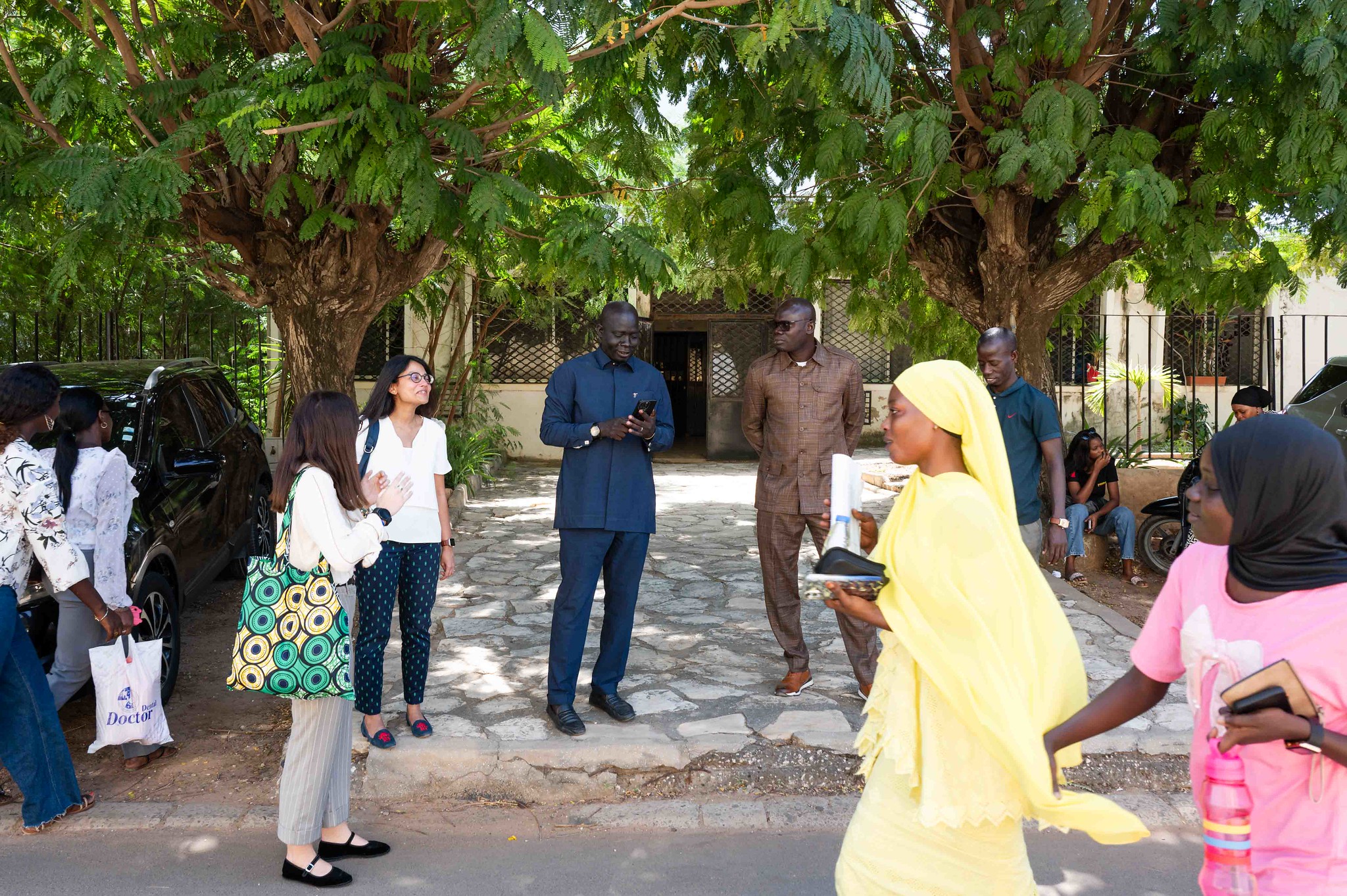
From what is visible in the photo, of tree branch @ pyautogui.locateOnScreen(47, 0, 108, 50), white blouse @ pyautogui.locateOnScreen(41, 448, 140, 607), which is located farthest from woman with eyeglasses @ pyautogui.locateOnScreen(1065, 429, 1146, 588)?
tree branch @ pyautogui.locateOnScreen(47, 0, 108, 50)

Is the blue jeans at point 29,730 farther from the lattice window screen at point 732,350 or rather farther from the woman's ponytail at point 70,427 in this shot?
the lattice window screen at point 732,350

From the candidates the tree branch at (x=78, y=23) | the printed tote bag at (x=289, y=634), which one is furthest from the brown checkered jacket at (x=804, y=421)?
the tree branch at (x=78, y=23)

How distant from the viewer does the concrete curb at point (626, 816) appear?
4551 mm

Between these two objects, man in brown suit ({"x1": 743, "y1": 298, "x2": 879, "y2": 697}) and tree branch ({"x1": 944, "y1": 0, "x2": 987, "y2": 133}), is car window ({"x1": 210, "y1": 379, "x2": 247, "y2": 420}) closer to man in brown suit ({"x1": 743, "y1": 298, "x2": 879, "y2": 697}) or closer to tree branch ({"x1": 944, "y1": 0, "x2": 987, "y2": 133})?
man in brown suit ({"x1": 743, "y1": 298, "x2": 879, "y2": 697})

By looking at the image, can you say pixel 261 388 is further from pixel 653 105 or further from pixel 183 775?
pixel 183 775

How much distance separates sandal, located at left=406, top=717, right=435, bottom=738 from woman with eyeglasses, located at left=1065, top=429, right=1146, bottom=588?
592 centimetres

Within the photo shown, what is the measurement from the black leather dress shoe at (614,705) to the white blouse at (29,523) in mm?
2397

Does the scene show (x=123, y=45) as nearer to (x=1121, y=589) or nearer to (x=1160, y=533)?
(x=1121, y=589)

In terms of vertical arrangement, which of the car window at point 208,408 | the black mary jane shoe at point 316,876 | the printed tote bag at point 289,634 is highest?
the car window at point 208,408

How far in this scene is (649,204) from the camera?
28.0 feet

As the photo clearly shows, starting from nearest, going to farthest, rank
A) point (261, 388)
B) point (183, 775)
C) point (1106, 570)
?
1. point (183, 775)
2. point (1106, 570)
3. point (261, 388)

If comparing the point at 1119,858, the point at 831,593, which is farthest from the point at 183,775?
the point at 1119,858

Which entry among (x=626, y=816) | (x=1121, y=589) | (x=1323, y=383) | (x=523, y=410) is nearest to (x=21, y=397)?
(x=626, y=816)

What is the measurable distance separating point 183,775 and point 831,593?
12.4ft
